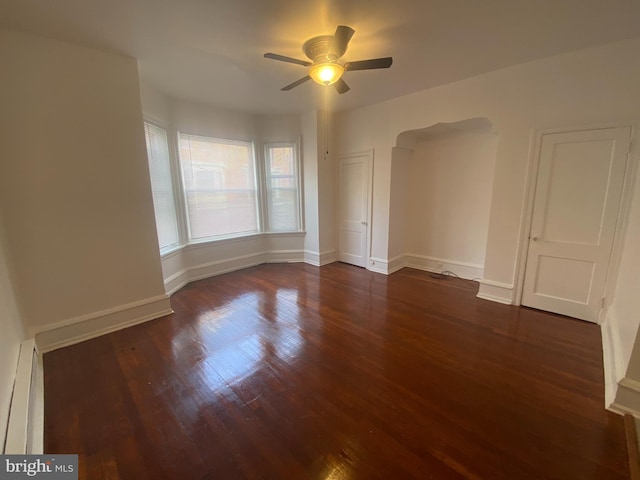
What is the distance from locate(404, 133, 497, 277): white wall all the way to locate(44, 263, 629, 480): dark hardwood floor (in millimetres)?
1316

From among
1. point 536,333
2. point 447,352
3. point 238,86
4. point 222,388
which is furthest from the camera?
point 238,86

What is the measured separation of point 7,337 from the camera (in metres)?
1.81

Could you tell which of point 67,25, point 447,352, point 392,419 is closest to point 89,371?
point 392,419

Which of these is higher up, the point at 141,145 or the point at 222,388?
the point at 141,145

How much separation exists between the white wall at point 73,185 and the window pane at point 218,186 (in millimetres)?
1303

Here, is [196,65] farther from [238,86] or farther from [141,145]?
[141,145]

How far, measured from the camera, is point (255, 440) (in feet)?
5.15

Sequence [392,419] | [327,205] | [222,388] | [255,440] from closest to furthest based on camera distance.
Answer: [255,440] → [392,419] → [222,388] → [327,205]

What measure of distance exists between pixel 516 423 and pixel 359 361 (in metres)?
1.07

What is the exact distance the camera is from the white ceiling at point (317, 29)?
1907mm

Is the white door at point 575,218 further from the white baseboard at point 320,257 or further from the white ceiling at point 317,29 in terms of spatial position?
the white baseboard at point 320,257

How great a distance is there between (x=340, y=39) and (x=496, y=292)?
3.27 m

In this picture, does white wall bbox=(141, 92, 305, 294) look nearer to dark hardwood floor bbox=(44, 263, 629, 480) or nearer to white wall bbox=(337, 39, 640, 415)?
dark hardwood floor bbox=(44, 263, 629, 480)

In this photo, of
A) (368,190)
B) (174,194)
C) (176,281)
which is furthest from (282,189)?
(176,281)
